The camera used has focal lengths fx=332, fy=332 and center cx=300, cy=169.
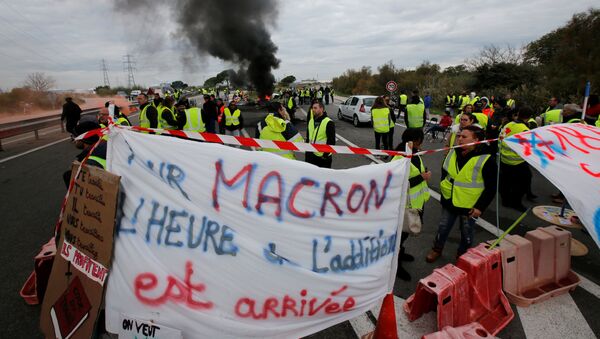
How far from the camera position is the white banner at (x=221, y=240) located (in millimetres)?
1880

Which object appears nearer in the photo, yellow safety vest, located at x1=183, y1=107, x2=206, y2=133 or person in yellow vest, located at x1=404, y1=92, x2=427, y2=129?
yellow safety vest, located at x1=183, y1=107, x2=206, y2=133

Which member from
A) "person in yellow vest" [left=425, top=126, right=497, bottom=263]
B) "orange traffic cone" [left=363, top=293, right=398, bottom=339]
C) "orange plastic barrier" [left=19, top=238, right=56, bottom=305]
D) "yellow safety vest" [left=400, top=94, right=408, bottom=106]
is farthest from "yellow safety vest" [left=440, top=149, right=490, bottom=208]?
"yellow safety vest" [left=400, top=94, right=408, bottom=106]

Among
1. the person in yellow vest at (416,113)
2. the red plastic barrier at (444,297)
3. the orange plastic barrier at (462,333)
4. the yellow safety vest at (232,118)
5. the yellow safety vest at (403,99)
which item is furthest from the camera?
the yellow safety vest at (403,99)

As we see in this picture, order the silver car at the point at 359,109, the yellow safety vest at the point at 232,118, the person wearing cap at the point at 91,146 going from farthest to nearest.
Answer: the silver car at the point at 359,109
the yellow safety vest at the point at 232,118
the person wearing cap at the point at 91,146

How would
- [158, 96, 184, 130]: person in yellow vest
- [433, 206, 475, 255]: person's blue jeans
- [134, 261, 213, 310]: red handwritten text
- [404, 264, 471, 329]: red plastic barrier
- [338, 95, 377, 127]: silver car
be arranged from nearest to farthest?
[134, 261, 213, 310]: red handwritten text, [404, 264, 471, 329]: red plastic barrier, [433, 206, 475, 255]: person's blue jeans, [158, 96, 184, 130]: person in yellow vest, [338, 95, 377, 127]: silver car

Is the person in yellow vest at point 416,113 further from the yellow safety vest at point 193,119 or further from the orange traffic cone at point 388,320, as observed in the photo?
the orange traffic cone at point 388,320

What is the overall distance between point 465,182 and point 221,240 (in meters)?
2.76

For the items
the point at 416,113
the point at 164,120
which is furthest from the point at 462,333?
the point at 164,120

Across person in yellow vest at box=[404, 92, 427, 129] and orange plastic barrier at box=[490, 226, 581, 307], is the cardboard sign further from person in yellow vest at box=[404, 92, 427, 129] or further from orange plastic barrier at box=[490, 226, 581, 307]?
person in yellow vest at box=[404, 92, 427, 129]

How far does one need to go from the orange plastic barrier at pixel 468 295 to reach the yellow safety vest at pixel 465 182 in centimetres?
63

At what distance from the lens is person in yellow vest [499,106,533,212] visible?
17.7 ft

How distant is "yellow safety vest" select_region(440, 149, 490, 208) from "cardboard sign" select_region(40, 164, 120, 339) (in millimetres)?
3222

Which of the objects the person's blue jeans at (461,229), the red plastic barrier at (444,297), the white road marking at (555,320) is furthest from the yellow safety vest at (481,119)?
the red plastic barrier at (444,297)

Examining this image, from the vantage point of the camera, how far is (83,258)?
2.06 metres
